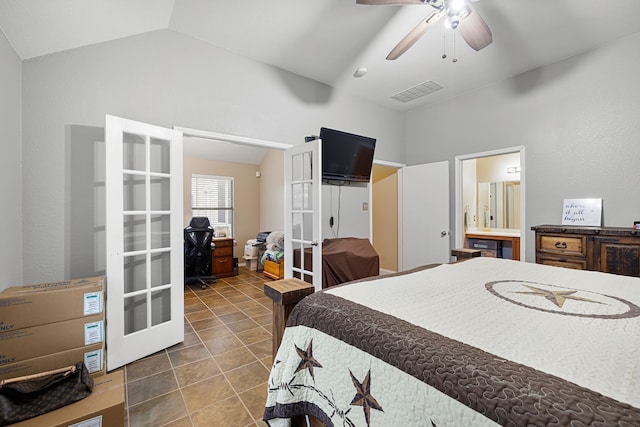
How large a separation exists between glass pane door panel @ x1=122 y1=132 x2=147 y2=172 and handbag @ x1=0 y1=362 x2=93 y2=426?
1484mm

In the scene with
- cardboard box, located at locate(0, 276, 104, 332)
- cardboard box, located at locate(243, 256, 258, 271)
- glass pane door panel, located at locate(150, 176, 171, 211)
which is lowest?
cardboard box, located at locate(243, 256, 258, 271)

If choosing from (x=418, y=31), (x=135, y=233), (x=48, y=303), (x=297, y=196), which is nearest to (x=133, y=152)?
(x=135, y=233)

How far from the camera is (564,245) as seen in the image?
2.72 metres

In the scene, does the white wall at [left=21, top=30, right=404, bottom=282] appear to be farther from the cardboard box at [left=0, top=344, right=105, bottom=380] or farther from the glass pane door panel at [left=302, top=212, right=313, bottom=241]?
the glass pane door panel at [left=302, top=212, right=313, bottom=241]

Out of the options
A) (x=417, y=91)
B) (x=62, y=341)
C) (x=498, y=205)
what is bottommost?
(x=62, y=341)

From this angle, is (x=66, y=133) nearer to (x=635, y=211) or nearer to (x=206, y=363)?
(x=206, y=363)

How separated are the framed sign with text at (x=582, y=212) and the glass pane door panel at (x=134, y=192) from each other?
169 inches

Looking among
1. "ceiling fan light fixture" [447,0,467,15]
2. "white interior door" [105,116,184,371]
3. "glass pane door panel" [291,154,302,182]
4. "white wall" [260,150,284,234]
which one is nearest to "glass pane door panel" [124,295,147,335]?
"white interior door" [105,116,184,371]

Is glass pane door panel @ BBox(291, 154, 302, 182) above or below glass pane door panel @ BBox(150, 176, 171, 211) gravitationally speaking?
above

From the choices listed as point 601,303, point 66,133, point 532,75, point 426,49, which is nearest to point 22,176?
point 66,133

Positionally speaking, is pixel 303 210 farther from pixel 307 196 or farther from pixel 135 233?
pixel 135 233

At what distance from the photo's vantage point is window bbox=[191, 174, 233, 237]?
5.86 metres

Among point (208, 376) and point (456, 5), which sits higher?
point (456, 5)

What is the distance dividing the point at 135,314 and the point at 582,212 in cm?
448
